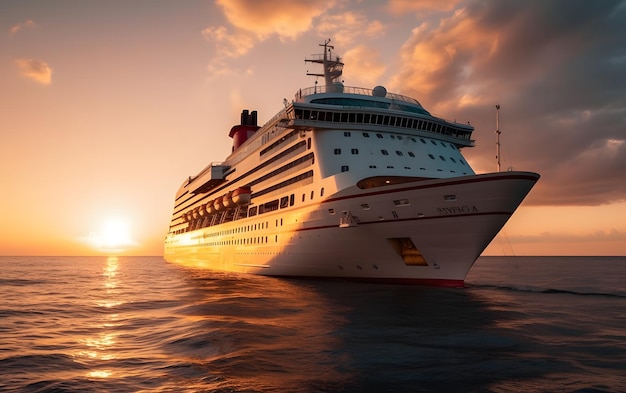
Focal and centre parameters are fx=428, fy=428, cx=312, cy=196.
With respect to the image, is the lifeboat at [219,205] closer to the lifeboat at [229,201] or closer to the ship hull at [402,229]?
the lifeboat at [229,201]

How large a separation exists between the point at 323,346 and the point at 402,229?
12.4 metres

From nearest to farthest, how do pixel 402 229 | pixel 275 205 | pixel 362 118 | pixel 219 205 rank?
1. pixel 402 229
2. pixel 362 118
3. pixel 275 205
4. pixel 219 205

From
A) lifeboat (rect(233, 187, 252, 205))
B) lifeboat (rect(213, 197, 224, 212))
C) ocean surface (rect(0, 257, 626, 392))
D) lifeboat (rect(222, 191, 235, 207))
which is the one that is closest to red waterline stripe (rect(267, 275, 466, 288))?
ocean surface (rect(0, 257, 626, 392))

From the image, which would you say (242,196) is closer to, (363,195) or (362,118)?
(362,118)

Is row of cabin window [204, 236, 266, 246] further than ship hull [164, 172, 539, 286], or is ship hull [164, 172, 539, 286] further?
row of cabin window [204, 236, 266, 246]

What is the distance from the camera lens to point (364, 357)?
9945mm

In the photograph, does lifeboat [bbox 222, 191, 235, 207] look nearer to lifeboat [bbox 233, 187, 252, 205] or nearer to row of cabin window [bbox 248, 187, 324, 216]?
lifeboat [bbox 233, 187, 252, 205]

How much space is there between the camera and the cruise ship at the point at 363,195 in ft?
69.3

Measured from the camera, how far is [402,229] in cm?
2252

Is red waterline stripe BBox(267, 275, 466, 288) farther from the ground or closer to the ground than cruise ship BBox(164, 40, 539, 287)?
closer to the ground

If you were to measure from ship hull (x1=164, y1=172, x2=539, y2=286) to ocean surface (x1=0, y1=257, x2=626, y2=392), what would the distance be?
2442 mm

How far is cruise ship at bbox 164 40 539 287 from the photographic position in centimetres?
2112

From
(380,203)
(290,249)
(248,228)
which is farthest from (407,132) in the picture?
(248,228)

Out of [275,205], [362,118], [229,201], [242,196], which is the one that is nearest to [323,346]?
[362,118]
